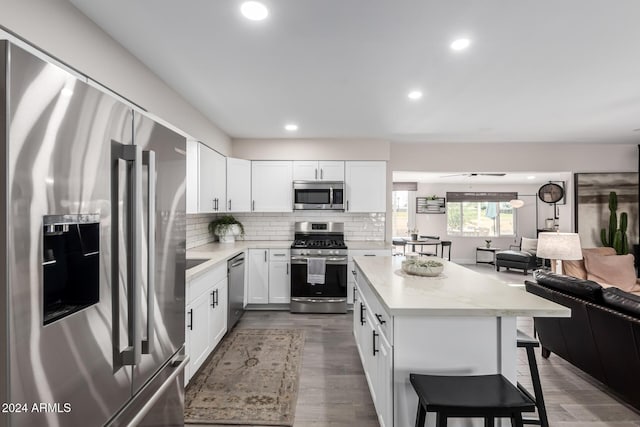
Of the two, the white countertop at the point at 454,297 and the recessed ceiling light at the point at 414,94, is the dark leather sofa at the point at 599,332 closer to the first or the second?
the white countertop at the point at 454,297

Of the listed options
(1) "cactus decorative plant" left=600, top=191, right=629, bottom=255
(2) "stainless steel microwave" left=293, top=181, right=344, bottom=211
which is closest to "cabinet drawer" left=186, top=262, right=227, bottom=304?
(2) "stainless steel microwave" left=293, top=181, right=344, bottom=211

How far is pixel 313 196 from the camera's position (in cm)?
471

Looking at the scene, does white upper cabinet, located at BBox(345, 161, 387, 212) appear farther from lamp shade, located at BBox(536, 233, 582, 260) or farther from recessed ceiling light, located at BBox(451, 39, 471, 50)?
recessed ceiling light, located at BBox(451, 39, 471, 50)

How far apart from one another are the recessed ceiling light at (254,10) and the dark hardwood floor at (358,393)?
8.29 feet

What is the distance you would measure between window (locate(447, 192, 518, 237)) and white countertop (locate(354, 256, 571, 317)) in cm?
765

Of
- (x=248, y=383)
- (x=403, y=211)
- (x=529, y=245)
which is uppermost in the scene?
(x=403, y=211)

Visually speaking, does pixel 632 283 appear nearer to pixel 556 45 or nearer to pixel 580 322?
pixel 580 322

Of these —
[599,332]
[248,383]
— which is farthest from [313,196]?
[599,332]

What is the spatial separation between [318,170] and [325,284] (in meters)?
1.66

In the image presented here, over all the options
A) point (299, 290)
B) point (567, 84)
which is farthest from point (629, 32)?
point (299, 290)

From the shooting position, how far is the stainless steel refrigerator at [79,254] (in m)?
0.70

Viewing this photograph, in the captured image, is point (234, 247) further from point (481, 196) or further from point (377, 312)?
point (481, 196)

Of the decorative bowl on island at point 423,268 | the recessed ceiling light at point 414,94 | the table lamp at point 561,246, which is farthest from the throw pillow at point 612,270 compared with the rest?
the recessed ceiling light at point 414,94

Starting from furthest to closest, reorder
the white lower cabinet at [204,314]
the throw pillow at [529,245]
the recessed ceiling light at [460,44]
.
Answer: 1. the throw pillow at [529,245]
2. the white lower cabinet at [204,314]
3. the recessed ceiling light at [460,44]
